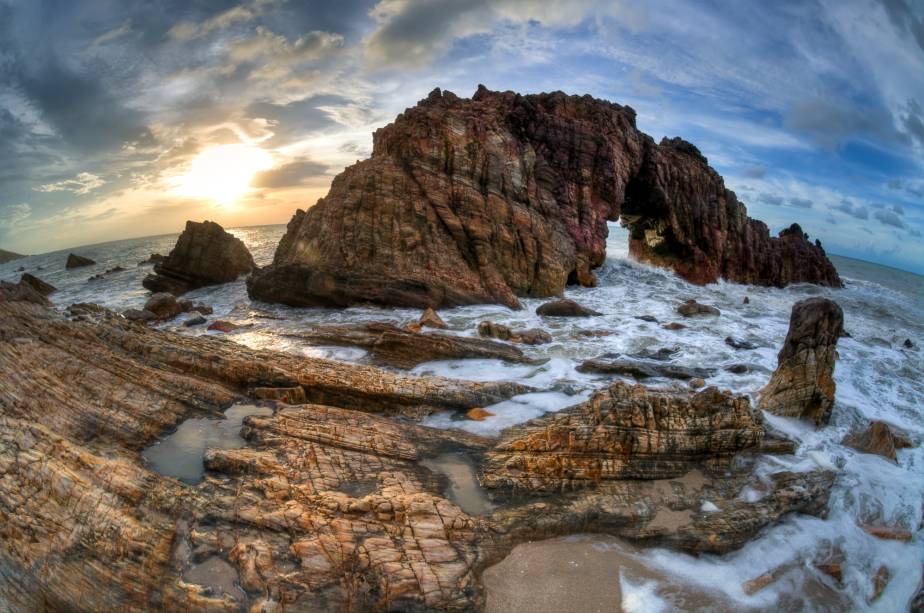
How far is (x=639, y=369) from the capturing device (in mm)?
12188

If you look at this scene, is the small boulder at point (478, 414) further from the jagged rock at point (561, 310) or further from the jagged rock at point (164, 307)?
the jagged rock at point (164, 307)

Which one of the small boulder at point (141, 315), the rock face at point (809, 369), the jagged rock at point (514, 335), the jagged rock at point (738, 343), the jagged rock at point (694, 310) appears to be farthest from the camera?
the jagged rock at point (694, 310)

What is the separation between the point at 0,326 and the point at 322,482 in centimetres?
908

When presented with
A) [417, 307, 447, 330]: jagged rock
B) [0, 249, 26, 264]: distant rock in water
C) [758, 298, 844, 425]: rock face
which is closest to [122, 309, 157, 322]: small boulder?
[417, 307, 447, 330]: jagged rock

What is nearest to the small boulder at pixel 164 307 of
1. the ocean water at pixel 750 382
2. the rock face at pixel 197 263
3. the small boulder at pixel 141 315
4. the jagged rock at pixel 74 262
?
the small boulder at pixel 141 315

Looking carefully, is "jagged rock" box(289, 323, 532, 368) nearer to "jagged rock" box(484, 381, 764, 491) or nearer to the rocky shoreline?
the rocky shoreline

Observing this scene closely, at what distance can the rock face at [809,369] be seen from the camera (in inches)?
391

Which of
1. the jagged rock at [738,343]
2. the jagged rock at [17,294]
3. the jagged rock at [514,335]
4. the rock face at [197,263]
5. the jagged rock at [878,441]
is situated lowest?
the jagged rock at [878,441]

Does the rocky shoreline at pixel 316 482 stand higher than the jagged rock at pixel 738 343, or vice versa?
the jagged rock at pixel 738 343

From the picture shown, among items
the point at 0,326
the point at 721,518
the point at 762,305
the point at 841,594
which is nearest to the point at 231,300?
the point at 0,326

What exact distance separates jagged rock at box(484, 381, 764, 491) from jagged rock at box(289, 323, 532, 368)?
15.8 ft

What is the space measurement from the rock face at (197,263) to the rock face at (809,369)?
82.4 feet

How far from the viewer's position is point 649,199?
1334 inches

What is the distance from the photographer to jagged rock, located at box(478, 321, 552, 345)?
14891 millimetres
